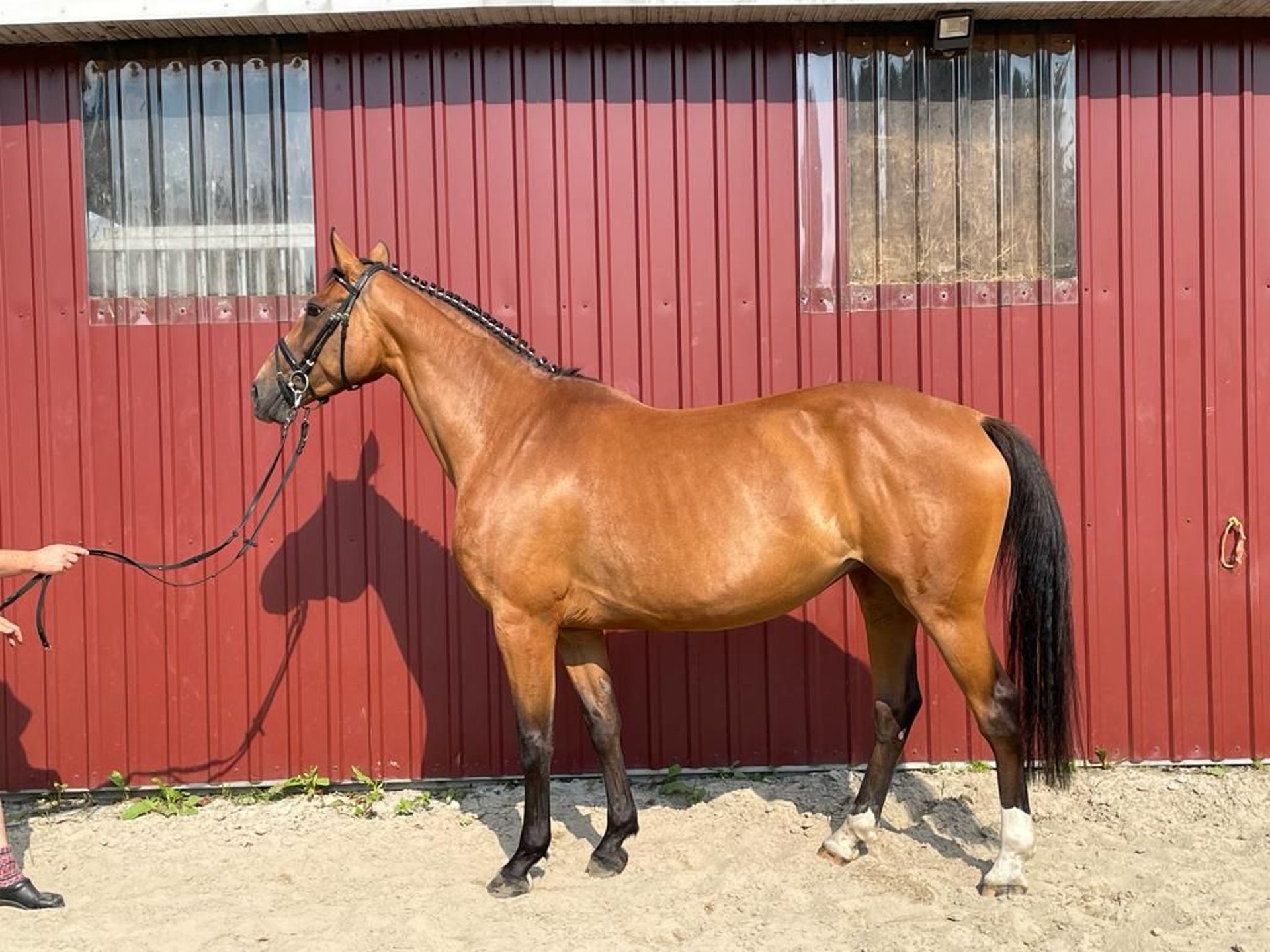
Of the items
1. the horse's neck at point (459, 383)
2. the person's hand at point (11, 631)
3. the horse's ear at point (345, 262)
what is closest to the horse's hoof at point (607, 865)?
the horse's neck at point (459, 383)

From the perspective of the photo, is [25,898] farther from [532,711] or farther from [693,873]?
[693,873]

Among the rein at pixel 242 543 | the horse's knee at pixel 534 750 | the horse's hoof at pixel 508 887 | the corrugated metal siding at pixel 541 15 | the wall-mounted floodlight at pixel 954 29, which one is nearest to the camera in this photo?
the horse's hoof at pixel 508 887

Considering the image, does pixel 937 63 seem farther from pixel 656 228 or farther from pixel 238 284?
pixel 238 284

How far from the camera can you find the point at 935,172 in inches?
200

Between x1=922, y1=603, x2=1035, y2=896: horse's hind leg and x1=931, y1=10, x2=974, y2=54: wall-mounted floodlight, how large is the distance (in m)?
2.65

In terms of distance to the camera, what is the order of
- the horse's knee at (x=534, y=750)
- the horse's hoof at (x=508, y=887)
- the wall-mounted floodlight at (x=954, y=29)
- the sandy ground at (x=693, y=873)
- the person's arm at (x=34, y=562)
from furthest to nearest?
the wall-mounted floodlight at (x=954, y=29) → the horse's knee at (x=534, y=750) → the horse's hoof at (x=508, y=887) → the person's arm at (x=34, y=562) → the sandy ground at (x=693, y=873)

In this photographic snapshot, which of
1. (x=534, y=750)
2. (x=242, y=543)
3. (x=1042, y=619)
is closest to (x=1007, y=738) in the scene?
(x=1042, y=619)

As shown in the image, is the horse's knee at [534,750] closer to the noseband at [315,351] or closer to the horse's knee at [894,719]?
the horse's knee at [894,719]

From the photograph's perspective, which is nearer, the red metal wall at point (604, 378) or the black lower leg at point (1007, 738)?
the black lower leg at point (1007, 738)

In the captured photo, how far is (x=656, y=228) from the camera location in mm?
5062

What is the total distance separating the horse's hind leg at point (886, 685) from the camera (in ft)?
13.9

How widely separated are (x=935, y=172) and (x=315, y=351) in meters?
2.92

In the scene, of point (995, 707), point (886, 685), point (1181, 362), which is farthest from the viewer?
point (1181, 362)

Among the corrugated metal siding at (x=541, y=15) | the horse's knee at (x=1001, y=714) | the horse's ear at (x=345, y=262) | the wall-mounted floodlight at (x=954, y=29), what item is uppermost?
the corrugated metal siding at (x=541, y=15)
